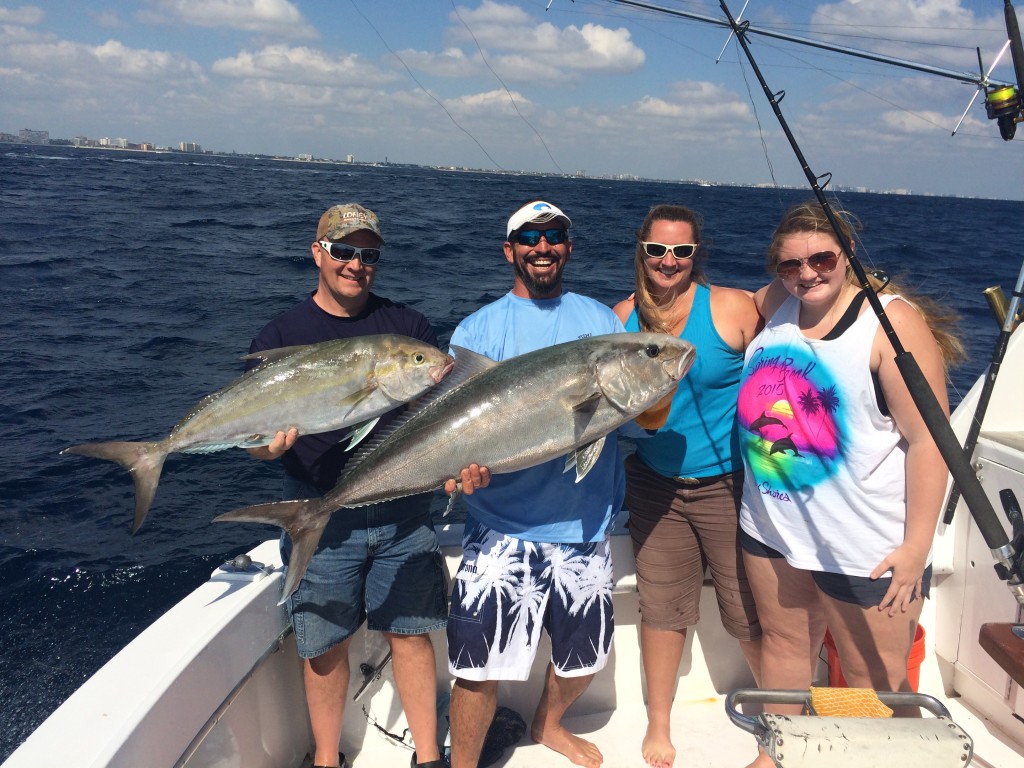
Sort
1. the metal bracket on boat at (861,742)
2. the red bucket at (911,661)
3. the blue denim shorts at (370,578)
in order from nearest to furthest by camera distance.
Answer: the metal bracket on boat at (861,742) < the blue denim shorts at (370,578) < the red bucket at (911,661)

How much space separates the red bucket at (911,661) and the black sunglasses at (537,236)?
222 centimetres

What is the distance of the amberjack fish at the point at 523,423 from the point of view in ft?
8.36

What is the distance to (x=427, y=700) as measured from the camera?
2990 millimetres

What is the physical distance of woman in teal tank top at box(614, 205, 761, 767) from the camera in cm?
293

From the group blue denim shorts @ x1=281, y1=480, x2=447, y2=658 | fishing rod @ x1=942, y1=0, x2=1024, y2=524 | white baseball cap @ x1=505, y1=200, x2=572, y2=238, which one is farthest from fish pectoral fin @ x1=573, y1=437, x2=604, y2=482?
fishing rod @ x1=942, y1=0, x2=1024, y2=524

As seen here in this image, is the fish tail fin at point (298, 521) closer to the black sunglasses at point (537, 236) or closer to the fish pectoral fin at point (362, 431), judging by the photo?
the fish pectoral fin at point (362, 431)

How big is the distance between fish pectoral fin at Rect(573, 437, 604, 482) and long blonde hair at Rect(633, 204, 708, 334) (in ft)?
2.02

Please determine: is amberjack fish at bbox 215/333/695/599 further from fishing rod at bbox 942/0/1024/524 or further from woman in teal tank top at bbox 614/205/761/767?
fishing rod at bbox 942/0/1024/524

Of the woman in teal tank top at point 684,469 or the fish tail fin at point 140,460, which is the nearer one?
the fish tail fin at point 140,460

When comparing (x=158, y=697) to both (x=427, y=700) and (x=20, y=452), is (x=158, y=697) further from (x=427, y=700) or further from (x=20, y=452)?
(x=20, y=452)

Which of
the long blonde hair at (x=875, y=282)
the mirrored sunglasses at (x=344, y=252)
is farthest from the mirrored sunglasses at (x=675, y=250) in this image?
the mirrored sunglasses at (x=344, y=252)

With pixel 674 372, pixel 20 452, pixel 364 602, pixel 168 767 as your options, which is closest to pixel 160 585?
pixel 20 452

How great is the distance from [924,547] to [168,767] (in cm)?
255

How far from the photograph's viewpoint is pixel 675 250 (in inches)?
113
